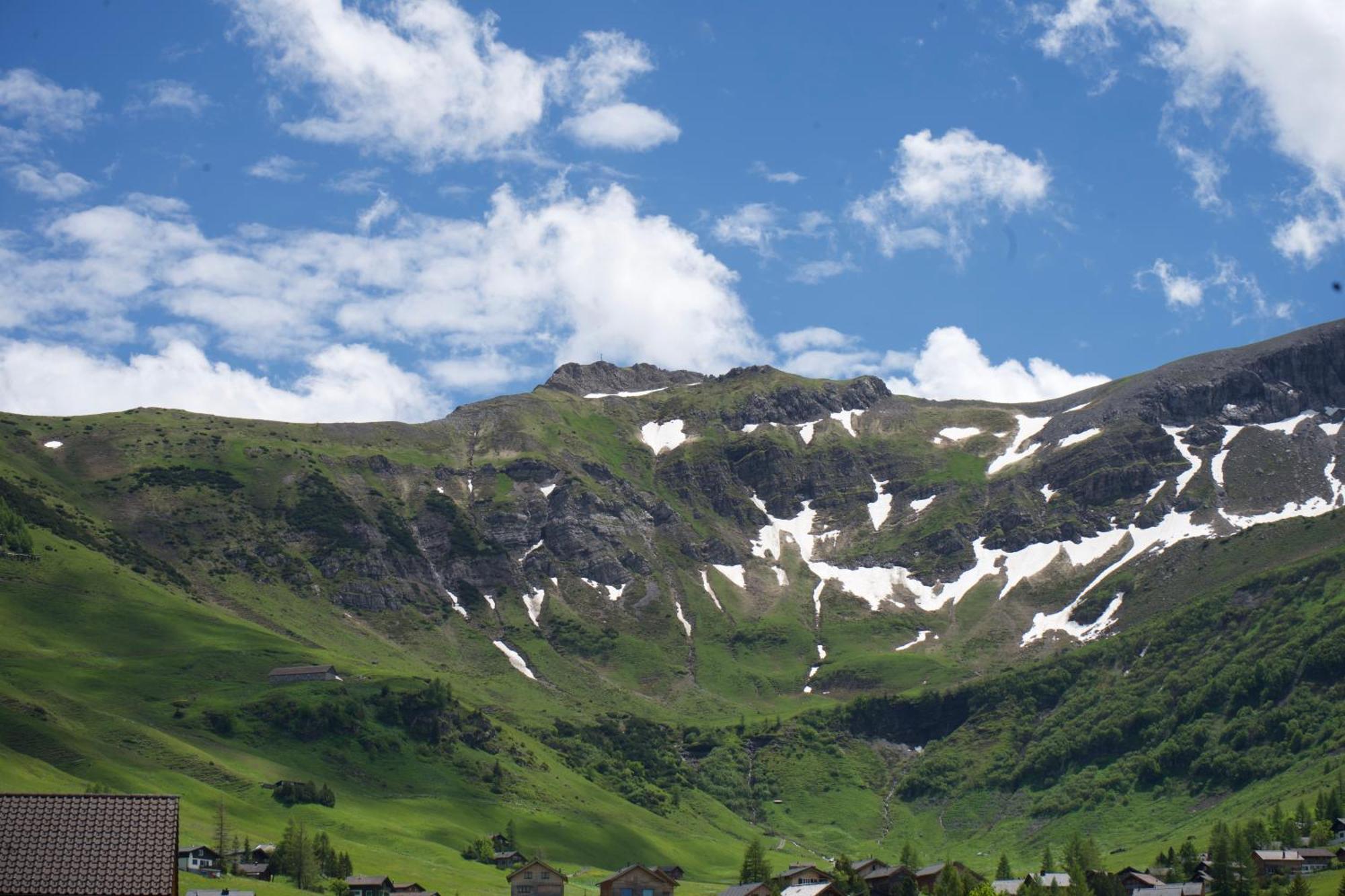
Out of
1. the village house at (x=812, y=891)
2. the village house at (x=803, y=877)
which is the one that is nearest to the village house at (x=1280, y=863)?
the village house at (x=803, y=877)

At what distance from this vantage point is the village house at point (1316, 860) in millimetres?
183125

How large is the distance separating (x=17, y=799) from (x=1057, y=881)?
16048 centimetres

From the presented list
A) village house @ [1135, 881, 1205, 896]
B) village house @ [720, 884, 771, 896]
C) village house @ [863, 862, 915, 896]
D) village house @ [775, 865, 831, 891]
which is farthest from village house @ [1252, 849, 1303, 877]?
village house @ [720, 884, 771, 896]

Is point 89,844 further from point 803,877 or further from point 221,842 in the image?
point 803,877

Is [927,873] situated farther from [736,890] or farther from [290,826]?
[290,826]

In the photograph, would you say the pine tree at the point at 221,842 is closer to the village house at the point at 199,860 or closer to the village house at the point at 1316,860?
the village house at the point at 199,860

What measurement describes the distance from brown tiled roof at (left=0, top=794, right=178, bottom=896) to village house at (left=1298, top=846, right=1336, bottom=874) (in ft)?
561

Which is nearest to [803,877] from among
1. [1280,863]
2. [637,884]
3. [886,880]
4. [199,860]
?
[886,880]

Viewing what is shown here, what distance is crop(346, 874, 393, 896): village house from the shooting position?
568ft

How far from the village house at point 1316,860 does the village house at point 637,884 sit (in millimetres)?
78908

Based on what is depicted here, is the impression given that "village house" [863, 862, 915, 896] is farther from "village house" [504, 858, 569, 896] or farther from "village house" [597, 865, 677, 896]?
"village house" [504, 858, 569, 896]

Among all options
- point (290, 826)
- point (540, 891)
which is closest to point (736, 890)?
point (540, 891)

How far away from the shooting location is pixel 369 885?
17462cm

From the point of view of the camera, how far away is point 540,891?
7116 inches
